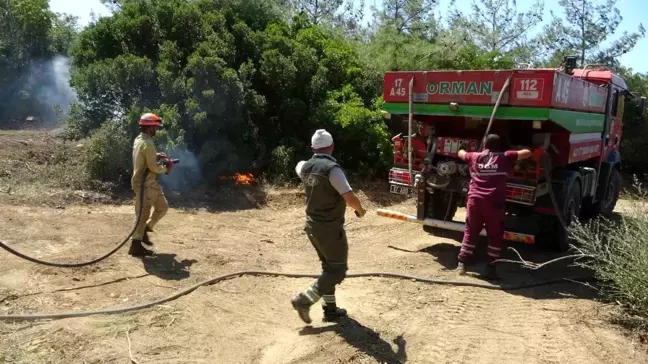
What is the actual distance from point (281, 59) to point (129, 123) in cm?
350

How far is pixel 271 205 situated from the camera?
10.1 meters

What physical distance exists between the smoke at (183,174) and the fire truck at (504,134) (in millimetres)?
4361

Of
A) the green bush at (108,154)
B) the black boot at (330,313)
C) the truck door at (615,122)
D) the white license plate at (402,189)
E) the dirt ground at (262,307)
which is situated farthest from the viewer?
the green bush at (108,154)

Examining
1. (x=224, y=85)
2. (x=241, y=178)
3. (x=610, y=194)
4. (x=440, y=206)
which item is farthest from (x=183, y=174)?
(x=610, y=194)

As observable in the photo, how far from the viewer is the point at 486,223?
630 centimetres

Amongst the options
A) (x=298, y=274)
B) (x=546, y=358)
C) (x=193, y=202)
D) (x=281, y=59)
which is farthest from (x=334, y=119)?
(x=546, y=358)

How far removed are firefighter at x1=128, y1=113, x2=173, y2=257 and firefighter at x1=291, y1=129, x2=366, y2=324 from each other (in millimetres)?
2399

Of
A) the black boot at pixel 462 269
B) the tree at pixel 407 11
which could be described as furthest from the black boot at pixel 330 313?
the tree at pixel 407 11

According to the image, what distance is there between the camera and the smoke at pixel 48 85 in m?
21.1

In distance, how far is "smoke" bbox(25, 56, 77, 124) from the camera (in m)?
21.1

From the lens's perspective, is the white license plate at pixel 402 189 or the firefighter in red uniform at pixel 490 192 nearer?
the firefighter in red uniform at pixel 490 192

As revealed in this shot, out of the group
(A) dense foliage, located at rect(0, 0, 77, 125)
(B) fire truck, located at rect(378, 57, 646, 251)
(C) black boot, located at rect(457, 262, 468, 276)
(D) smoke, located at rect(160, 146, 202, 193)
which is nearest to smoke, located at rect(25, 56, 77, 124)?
(A) dense foliage, located at rect(0, 0, 77, 125)

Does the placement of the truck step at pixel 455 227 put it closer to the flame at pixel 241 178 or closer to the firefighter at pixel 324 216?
the firefighter at pixel 324 216

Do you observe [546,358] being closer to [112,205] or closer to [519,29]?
[112,205]
